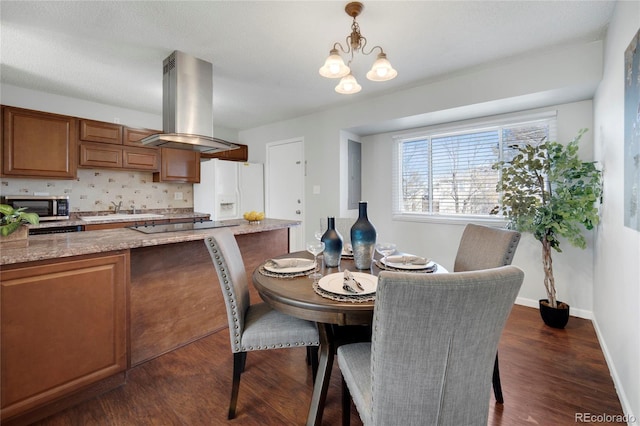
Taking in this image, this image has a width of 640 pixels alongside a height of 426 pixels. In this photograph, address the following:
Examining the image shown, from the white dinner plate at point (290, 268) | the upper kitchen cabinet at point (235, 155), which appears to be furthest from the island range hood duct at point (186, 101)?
the upper kitchen cabinet at point (235, 155)

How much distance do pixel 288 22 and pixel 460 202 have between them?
267cm

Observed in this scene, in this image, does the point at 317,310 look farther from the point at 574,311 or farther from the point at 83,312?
the point at 574,311

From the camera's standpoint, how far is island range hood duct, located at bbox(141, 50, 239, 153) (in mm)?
2500

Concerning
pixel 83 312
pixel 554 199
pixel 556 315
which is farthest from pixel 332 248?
pixel 556 315

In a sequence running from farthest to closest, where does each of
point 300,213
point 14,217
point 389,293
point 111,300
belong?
point 300,213 → point 111,300 → point 14,217 → point 389,293

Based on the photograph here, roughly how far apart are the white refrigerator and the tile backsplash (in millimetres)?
325

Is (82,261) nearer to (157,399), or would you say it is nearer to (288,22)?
(157,399)

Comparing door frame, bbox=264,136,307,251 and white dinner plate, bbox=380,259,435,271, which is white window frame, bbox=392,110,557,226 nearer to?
door frame, bbox=264,136,307,251

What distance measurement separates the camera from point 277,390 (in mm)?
1705

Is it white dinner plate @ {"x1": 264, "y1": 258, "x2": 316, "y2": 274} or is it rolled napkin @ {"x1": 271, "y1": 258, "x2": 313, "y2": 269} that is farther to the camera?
rolled napkin @ {"x1": 271, "y1": 258, "x2": 313, "y2": 269}

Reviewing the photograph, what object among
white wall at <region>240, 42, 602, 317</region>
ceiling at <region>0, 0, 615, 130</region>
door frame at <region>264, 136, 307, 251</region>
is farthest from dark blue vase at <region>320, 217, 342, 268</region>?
door frame at <region>264, 136, 307, 251</region>

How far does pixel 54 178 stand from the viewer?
3.25 m

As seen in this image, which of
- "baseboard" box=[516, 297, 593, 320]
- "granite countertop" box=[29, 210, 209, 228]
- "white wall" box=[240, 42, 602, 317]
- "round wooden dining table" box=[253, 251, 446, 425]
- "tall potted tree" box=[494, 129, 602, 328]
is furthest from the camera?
"granite countertop" box=[29, 210, 209, 228]

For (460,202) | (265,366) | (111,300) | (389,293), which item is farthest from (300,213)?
(389,293)
